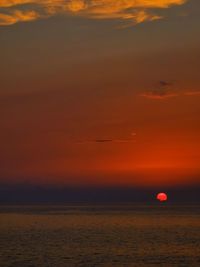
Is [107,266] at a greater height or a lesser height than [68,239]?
lesser

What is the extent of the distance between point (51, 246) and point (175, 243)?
18.7m

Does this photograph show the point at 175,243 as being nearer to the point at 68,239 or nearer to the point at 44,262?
the point at 68,239

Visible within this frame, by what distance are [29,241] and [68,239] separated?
727 cm

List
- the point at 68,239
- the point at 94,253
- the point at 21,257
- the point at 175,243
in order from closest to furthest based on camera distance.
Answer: the point at 21,257 → the point at 94,253 → the point at 175,243 → the point at 68,239

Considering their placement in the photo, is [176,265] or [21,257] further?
[21,257]

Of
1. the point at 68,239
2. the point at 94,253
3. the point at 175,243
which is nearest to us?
the point at 94,253

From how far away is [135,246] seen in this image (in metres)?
83.2

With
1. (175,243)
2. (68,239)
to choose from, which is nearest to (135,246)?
(175,243)

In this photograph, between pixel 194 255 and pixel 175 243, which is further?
pixel 175 243

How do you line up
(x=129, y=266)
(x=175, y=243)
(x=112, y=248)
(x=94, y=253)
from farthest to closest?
(x=175, y=243)
(x=112, y=248)
(x=94, y=253)
(x=129, y=266)

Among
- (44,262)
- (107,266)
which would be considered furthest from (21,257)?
(107,266)

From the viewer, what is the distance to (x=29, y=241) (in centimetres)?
9306

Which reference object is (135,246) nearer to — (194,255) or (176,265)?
(194,255)

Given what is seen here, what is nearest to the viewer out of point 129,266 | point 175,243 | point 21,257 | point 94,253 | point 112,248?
point 129,266
